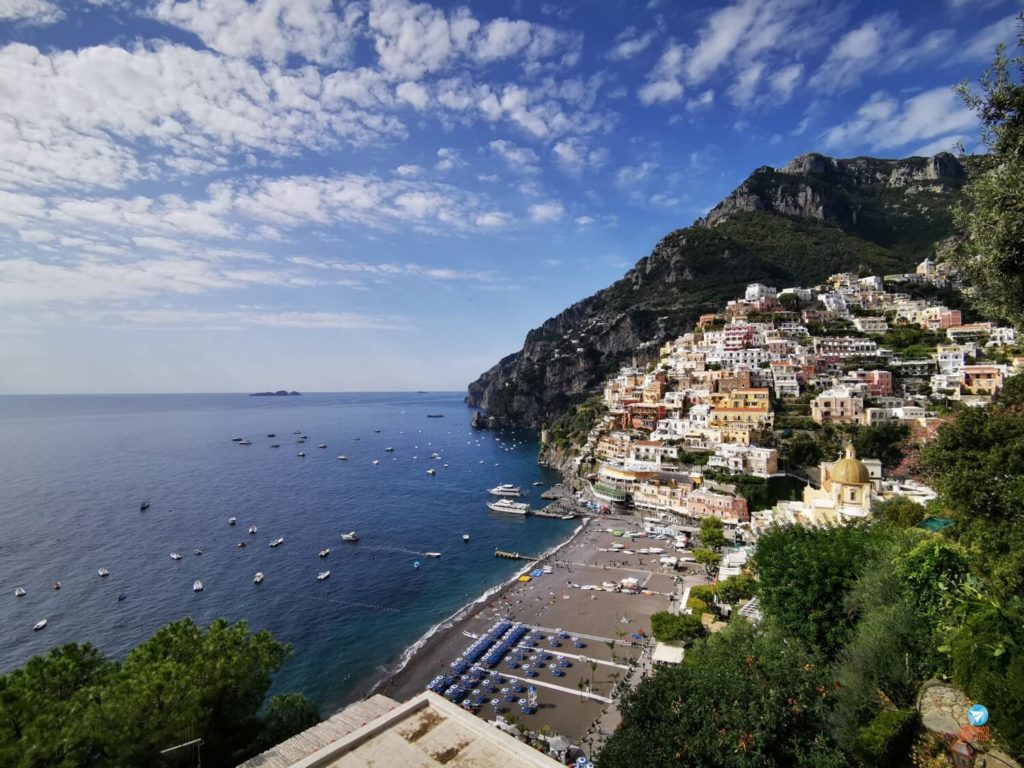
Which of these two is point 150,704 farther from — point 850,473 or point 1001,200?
point 850,473

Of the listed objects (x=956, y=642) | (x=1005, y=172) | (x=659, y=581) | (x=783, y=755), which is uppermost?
(x=1005, y=172)

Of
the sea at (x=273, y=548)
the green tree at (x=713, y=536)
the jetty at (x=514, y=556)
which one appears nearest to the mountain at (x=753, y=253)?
the sea at (x=273, y=548)

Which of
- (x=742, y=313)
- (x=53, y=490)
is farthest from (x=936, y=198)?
(x=53, y=490)

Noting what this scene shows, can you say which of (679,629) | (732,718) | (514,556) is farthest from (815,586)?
(514,556)

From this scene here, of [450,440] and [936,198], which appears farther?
[936,198]

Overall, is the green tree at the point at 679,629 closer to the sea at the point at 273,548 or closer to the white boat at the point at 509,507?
the sea at the point at 273,548

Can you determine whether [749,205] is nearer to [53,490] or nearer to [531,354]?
[531,354]

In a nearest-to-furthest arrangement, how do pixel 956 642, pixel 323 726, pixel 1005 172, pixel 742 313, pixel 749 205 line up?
pixel 1005 172 → pixel 956 642 → pixel 323 726 → pixel 742 313 → pixel 749 205

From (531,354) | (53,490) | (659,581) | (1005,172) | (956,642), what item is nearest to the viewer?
(1005,172)
